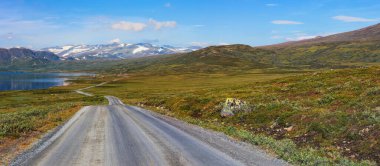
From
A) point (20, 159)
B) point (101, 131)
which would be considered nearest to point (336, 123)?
point (101, 131)

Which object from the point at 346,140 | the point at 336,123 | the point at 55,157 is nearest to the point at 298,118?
the point at 336,123

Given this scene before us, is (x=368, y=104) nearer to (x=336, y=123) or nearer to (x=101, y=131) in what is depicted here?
(x=336, y=123)

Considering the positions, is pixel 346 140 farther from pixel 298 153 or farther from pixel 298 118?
pixel 298 118

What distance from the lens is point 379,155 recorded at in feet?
57.1

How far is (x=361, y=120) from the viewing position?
2325 cm

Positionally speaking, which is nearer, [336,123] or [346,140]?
[346,140]

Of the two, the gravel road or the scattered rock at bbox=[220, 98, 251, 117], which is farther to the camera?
the scattered rock at bbox=[220, 98, 251, 117]

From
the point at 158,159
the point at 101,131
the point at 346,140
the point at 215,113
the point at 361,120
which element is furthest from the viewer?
the point at 215,113

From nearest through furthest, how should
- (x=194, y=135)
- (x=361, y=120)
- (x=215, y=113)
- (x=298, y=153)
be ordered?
(x=298, y=153)
(x=361, y=120)
(x=194, y=135)
(x=215, y=113)

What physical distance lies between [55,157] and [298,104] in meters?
24.7

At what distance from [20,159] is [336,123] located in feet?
63.3

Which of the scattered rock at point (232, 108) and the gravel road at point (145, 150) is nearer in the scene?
the gravel road at point (145, 150)

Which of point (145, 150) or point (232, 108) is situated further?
point (232, 108)

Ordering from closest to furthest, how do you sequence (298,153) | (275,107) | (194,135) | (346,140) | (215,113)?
1. (298,153)
2. (346,140)
3. (194,135)
4. (275,107)
5. (215,113)
